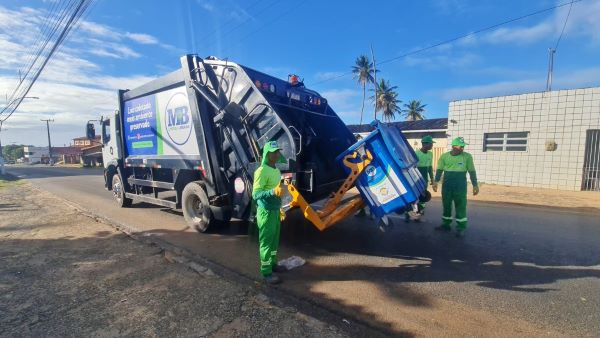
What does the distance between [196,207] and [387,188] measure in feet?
11.3

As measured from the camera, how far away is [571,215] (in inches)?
276

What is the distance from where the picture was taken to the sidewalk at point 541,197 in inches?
335

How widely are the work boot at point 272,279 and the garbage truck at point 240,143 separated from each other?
2.92 feet

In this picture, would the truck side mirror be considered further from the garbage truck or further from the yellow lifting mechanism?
the yellow lifting mechanism

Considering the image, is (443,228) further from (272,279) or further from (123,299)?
(123,299)

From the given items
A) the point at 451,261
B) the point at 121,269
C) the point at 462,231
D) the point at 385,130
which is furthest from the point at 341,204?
the point at 121,269

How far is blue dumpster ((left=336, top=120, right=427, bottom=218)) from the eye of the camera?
3840 millimetres

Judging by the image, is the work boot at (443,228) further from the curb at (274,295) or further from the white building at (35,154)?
the white building at (35,154)

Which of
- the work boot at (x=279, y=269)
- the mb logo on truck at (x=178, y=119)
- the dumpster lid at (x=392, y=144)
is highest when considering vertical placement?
the mb logo on truck at (x=178, y=119)

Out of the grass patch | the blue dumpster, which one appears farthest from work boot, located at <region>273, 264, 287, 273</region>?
the grass patch

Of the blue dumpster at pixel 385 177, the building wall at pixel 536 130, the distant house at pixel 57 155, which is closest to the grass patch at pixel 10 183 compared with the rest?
the blue dumpster at pixel 385 177

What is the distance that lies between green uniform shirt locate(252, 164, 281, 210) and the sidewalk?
25.4 feet

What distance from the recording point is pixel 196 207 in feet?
18.6

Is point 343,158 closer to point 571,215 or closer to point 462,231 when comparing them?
point 462,231
